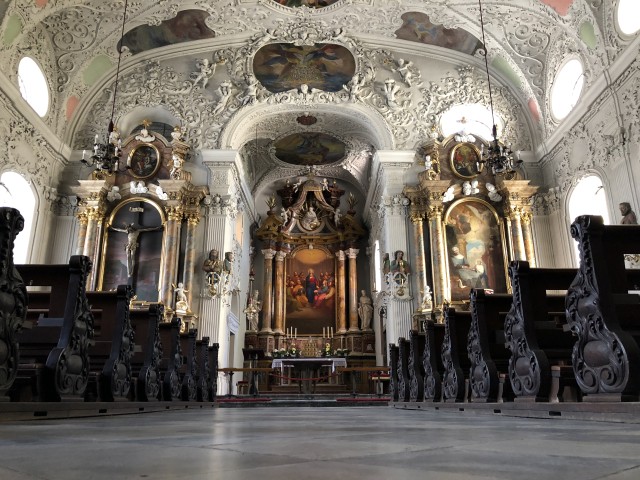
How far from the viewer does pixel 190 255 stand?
1312 centimetres

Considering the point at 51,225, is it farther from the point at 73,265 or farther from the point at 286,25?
the point at 73,265

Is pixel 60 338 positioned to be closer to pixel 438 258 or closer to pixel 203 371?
pixel 203 371

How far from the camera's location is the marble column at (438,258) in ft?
41.3

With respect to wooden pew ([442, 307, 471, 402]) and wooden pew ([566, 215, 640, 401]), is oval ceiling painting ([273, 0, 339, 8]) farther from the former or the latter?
wooden pew ([566, 215, 640, 401])

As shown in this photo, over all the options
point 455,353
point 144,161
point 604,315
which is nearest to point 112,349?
point 455,353

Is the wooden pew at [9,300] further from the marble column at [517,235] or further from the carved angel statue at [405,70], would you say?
the carved angel statue at [405,70]

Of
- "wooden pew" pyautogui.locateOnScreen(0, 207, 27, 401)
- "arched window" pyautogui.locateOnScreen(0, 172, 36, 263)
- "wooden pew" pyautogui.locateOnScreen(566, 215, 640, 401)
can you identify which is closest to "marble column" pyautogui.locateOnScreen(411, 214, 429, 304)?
"arched window" pyautogui.locateOnScreen(0, 172, 36, 263)

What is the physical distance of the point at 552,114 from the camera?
43.8 ft

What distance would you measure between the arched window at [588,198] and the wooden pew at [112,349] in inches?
405

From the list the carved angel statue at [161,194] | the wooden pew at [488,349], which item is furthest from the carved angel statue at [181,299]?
the wooden pew at [488,349]

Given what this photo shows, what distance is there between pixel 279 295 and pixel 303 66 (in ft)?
25.7

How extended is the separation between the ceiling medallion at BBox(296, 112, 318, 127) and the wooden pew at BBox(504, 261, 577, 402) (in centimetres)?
1230

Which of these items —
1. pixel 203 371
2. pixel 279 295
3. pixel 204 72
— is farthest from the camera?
pixel 279 295

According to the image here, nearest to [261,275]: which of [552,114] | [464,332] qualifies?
[552,114]
